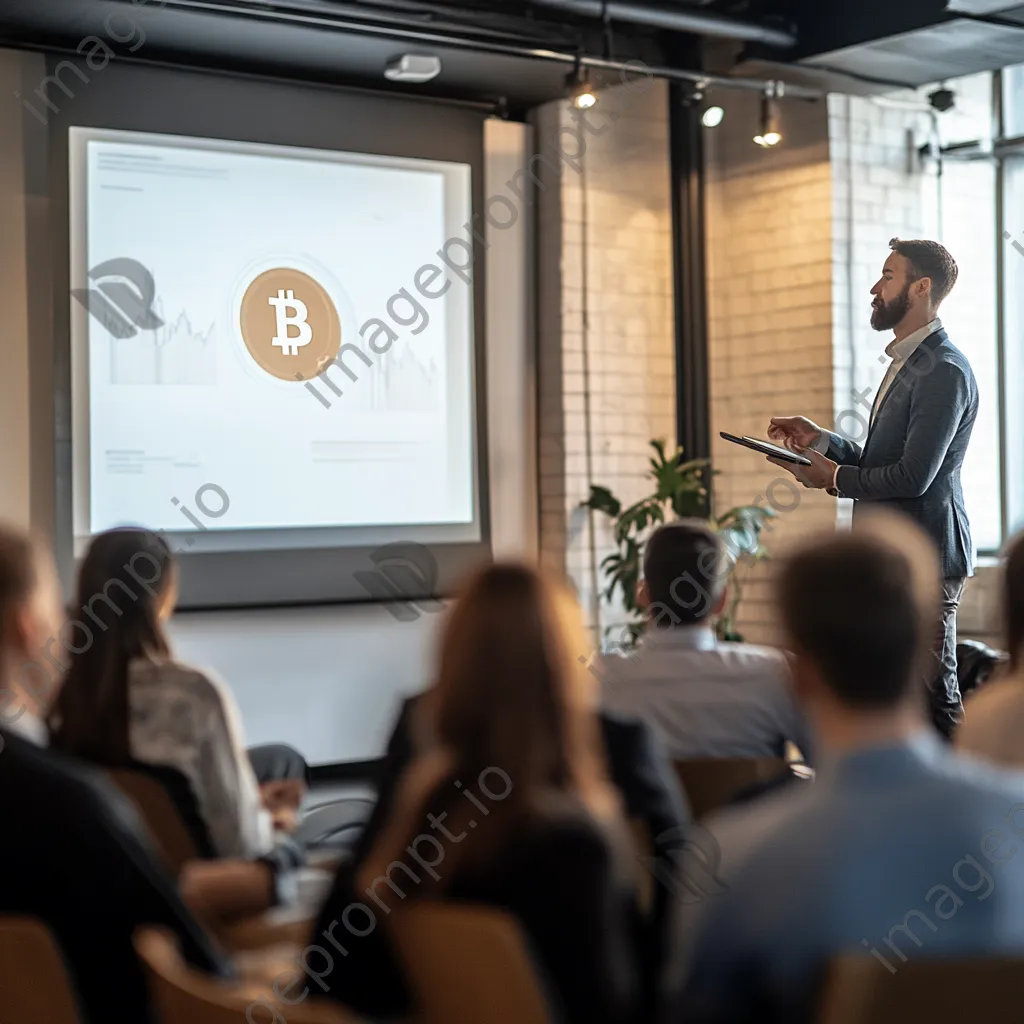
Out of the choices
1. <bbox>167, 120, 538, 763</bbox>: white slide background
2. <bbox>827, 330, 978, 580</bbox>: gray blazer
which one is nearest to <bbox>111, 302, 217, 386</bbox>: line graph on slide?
<bbox>167, 120, 538, 763</bbox>: white slide background

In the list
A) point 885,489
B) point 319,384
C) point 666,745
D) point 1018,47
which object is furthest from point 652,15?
point 666,745

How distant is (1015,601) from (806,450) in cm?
191

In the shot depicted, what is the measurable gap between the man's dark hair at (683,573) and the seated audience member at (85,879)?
1138 mm

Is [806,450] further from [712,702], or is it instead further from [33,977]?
[33,977]

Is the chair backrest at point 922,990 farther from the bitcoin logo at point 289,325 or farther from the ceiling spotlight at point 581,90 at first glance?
the bitcoin logo at point 289,325

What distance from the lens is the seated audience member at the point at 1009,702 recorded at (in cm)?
210

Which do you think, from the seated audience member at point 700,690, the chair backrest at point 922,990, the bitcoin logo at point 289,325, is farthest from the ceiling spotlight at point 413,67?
the chair backrest at point 922,990

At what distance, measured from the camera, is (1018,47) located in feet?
18.7

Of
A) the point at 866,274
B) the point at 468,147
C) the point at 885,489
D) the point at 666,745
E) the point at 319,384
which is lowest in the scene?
the point at 666,745

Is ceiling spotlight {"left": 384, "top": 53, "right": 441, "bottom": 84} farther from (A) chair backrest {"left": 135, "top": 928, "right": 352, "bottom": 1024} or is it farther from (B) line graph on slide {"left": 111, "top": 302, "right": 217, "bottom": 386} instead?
(A) chair backrest {"left": 135, "top": 928, "right": 352, "bottom": 1024}

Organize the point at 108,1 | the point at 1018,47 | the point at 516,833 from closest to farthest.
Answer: the point at 516,833
the point at 108,1
the point at 1018,47

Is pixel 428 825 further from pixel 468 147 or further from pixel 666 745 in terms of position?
pixel 468 147

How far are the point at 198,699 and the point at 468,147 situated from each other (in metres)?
4.52

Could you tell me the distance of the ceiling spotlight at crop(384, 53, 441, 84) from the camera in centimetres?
566
